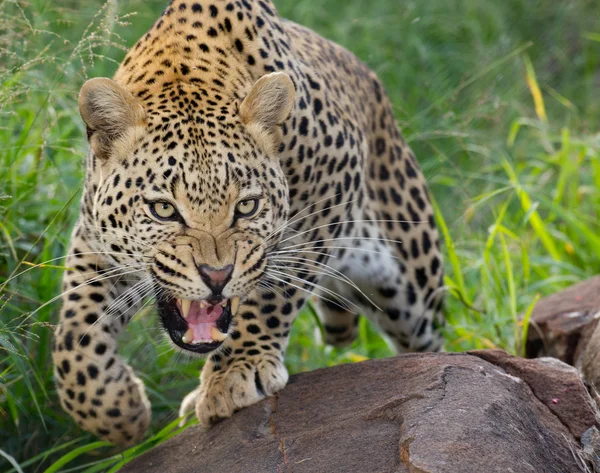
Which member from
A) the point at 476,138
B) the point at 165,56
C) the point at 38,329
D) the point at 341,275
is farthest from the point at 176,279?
the point at 476,138

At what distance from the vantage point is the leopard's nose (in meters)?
4.59

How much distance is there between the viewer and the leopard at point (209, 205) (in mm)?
4746

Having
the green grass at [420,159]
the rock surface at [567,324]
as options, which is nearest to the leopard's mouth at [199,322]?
the green grass at [420,159]

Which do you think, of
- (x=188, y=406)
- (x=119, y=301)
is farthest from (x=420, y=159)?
(x=119, y=301)

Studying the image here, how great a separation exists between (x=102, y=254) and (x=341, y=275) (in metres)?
1.90

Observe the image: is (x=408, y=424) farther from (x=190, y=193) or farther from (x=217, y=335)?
(x=190, y=193)

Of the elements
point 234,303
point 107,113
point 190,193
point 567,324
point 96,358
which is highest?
point 107,113

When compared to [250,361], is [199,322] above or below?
above

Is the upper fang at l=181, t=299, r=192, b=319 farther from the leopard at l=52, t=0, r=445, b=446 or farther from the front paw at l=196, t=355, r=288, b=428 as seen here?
the front paw at l=196, t=355, r=288, b=428

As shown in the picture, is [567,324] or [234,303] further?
[567,324]

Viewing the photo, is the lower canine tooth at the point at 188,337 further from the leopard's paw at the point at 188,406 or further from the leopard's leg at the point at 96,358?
the leopard's paw at the point at 188,406

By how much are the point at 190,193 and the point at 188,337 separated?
2.27 ft

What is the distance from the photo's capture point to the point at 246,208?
4.89m

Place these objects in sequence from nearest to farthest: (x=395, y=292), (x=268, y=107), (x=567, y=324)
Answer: (x=268, y=107), (x=567, y=324), (x=395, y=292)
